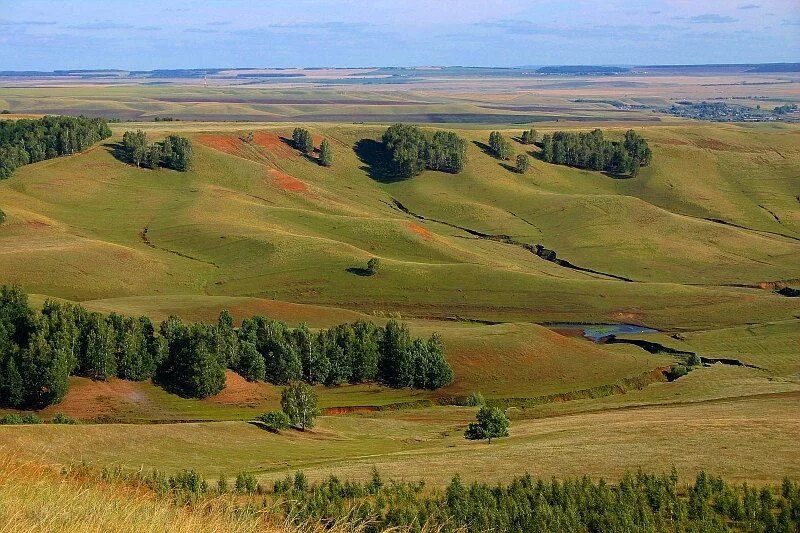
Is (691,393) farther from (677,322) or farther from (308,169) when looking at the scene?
(308,169)

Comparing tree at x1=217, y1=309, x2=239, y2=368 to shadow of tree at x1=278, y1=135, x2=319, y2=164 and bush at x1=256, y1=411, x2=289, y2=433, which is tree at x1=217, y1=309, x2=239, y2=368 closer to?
bush at x1=256, y1=411, x2=289, y2=433

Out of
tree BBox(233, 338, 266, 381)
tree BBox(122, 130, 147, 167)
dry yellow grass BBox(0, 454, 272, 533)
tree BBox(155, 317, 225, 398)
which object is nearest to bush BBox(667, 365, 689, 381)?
tree BBox(233, 338, 266, 381)

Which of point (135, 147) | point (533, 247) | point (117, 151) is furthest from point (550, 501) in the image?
point (117, 151)

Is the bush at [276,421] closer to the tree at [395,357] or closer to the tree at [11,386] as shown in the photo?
the tree at [11,386]

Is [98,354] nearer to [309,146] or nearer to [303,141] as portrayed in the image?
[309,146]

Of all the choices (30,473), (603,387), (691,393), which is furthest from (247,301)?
(30,473)
